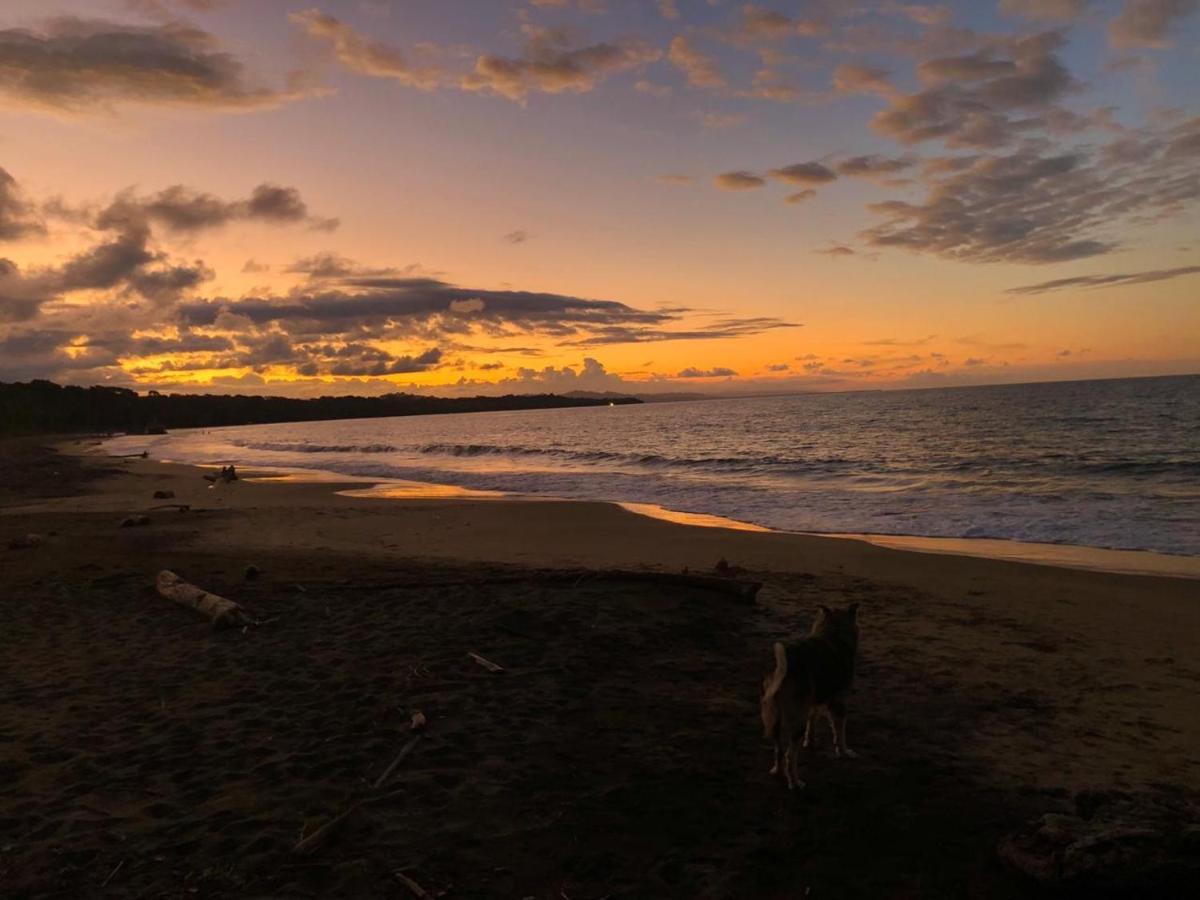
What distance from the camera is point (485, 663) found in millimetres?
7488

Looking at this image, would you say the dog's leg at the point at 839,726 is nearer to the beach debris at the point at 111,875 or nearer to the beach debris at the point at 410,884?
the beach debris at the point at 410,884

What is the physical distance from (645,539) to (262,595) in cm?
891

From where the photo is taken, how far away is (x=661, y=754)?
5578mm

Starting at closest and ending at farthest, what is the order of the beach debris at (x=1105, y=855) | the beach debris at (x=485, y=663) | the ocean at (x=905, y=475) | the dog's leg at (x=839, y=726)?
the beach debris at (x=1105, y=855) < the dog's leg at (x=839, y=726) < the beach debris at (x=485, y=663) < the ocean at (x=905, y=475)

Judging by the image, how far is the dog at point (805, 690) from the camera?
5105mm

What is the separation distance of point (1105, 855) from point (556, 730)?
3717mm

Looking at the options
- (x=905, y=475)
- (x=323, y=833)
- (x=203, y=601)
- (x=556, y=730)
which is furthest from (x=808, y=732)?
(x=905, y=475)

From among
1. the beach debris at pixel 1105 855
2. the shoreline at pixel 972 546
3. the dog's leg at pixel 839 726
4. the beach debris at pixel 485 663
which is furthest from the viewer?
the shoreline at pixel 972 546

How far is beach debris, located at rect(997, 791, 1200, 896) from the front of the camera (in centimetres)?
371

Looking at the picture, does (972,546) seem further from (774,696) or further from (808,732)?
(774,696)

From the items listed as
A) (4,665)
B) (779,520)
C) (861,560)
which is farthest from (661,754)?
(779,520)

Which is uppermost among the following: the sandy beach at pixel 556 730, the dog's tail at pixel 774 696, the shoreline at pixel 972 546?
the dog's tail at pixel 774 696

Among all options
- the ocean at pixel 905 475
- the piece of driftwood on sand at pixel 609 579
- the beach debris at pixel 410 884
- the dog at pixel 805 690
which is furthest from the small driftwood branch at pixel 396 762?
the ocean at pixel 905 475

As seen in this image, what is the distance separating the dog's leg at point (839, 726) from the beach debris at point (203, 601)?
715 cm
